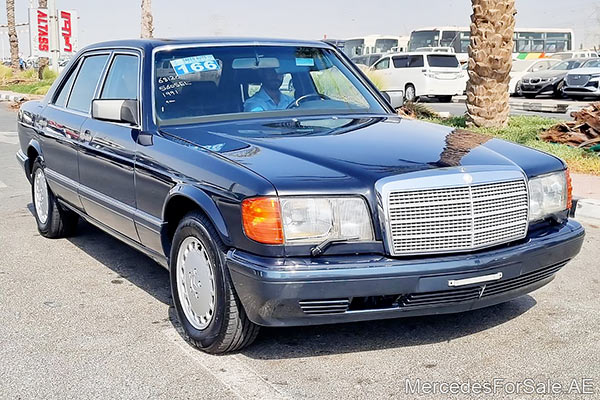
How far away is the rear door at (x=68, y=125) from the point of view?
18.2ft

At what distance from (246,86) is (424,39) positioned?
32.3m

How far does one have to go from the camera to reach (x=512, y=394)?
11.5ft

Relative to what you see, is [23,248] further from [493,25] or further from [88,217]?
[493,25]

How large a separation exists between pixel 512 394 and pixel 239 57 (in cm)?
272

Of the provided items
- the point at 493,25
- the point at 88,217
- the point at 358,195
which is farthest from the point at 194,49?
the point at 493,25

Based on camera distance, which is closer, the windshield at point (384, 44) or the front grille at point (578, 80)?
the front grille at point (578, 80)

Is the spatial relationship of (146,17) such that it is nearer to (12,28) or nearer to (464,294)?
(12,28)

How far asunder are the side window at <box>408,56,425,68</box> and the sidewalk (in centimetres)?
1847


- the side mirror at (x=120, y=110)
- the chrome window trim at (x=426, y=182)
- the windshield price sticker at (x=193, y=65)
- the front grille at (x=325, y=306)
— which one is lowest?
the front grille at (x=325, y=306)

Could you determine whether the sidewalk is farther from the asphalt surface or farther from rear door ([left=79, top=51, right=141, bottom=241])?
rear door ([left=79, top=51, right=141, bottom=241])

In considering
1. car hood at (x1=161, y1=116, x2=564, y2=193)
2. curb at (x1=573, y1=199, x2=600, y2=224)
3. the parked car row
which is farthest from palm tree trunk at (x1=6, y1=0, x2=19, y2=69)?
car hood at (x1=161, y1=116, x2=564, y2=193)

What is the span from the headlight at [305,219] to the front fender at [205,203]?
17cm

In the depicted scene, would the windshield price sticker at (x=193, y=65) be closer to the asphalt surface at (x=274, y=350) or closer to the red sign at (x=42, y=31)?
the asphalt surface at (x=274, y=350)

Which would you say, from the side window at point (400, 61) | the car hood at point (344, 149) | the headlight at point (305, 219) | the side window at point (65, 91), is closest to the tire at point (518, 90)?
the side window at point (400, 61)
